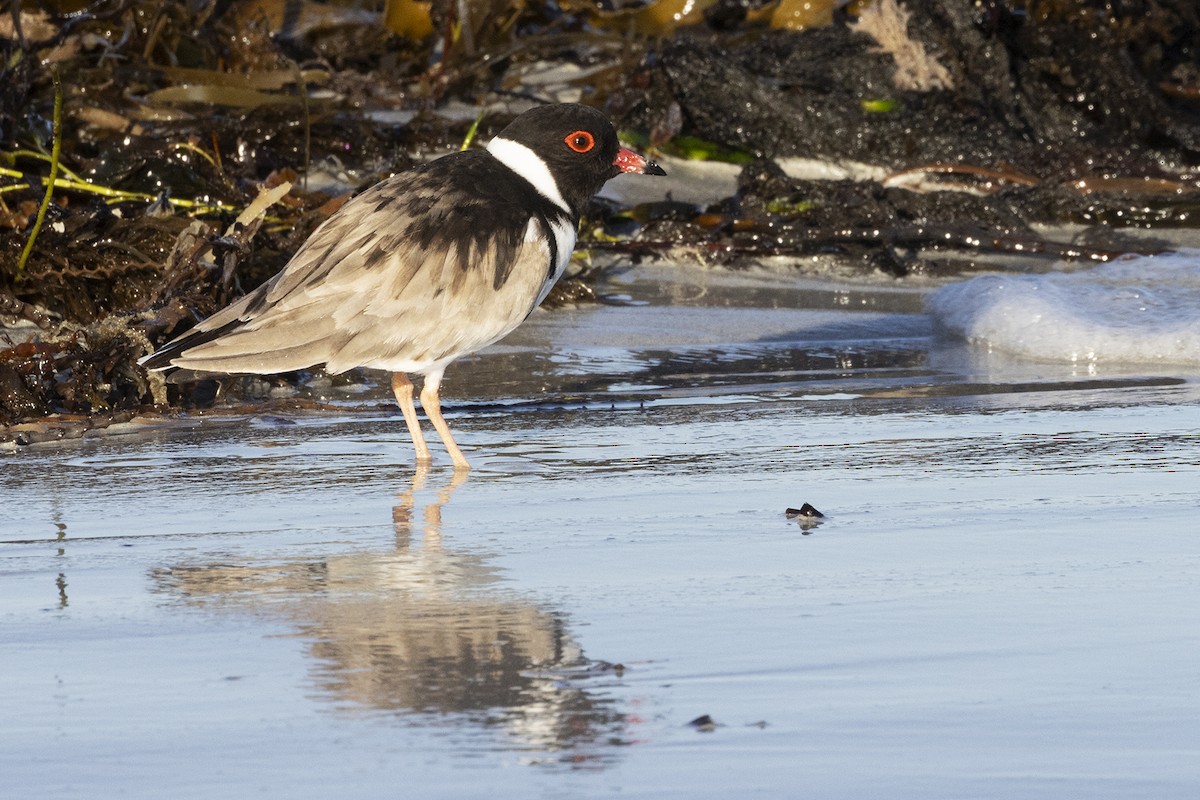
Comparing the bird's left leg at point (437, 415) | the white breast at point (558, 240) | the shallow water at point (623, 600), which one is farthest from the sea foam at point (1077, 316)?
the bird's left leg at point (437, 415)

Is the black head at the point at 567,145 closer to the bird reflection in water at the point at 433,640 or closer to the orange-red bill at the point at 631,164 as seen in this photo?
the orange-red bill at the point at 631,164

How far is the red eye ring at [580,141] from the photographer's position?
5.39 m

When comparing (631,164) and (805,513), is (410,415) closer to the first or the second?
(631,164)

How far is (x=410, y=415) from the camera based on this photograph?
16.4 feet

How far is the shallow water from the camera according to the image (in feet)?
7.97

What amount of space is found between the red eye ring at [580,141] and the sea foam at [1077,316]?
6.83ft

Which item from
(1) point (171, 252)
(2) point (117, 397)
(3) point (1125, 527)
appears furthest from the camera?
(1) point (171, 252)

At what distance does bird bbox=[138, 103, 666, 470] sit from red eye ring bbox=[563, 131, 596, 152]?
0.30 meters

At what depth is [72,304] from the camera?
6.31m

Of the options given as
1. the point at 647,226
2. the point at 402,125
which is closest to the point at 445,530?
the point at 647,226

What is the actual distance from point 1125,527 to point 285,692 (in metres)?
2.04

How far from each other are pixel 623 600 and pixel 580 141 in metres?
2.50

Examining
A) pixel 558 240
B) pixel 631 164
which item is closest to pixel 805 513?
pixel 558 240

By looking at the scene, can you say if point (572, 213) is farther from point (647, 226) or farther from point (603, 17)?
point (603, 17)
